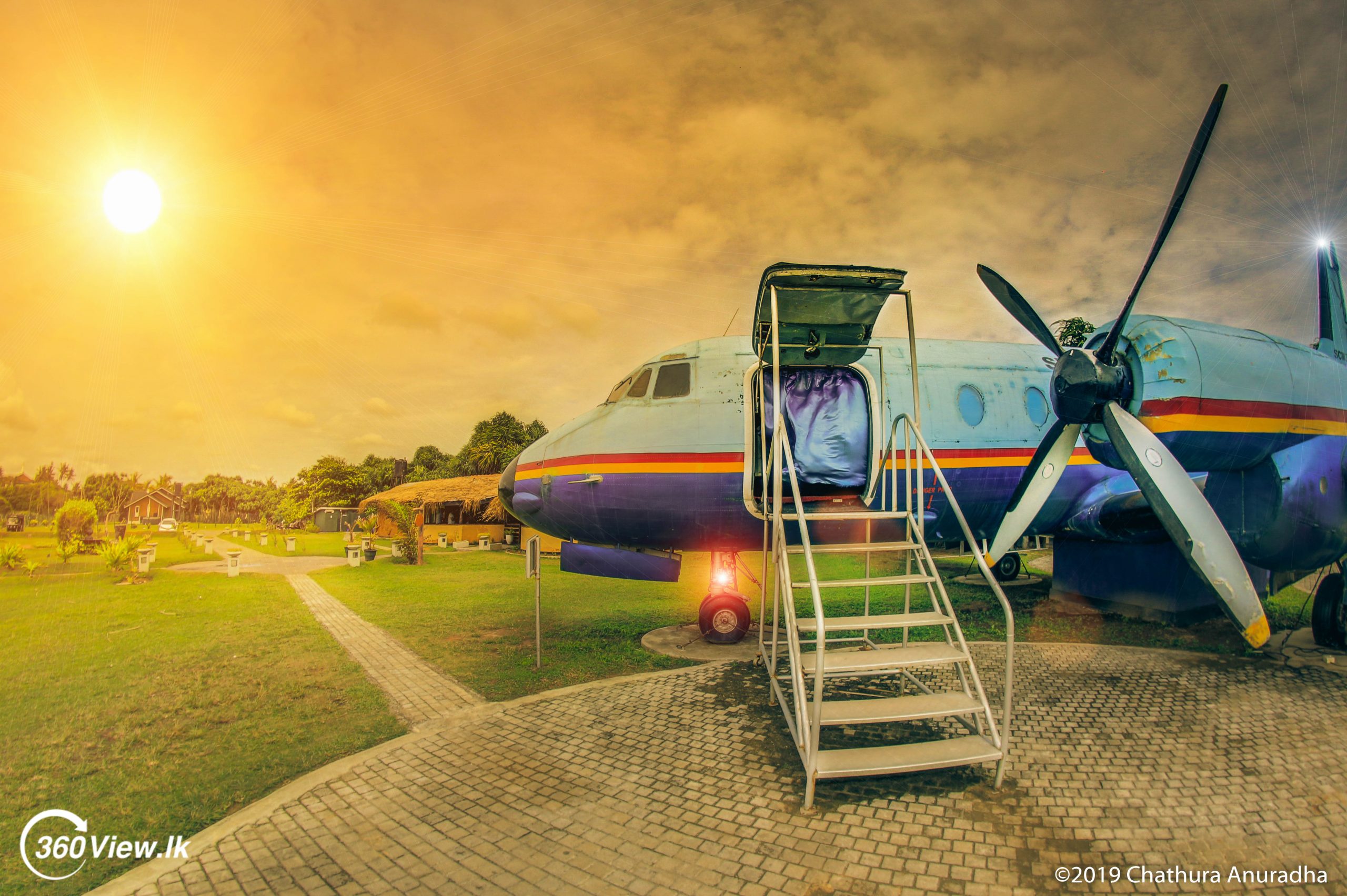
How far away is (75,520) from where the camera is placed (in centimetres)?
1995

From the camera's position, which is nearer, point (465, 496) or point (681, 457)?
point (681, 457)

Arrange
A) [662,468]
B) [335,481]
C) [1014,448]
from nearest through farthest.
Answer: [662,468] < [1014,448] < [335,481]

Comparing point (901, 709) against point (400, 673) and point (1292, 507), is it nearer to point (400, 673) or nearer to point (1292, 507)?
point (400, 673)

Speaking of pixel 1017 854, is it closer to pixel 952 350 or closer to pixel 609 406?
pixel 609 406

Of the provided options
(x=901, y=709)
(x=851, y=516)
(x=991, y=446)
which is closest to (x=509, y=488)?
(x=851, y=516)

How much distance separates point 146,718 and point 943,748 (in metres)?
7.91

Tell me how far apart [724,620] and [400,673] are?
15.1 feet

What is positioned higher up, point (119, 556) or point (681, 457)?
point (681, 457)

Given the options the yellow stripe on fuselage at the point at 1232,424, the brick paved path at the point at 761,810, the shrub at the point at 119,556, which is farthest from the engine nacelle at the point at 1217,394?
the shrub at the point at 119,556

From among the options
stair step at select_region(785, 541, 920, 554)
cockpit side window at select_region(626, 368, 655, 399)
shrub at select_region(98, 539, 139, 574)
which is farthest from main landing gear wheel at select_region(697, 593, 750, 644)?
shrub at select_region(98, 539, 139, 574)

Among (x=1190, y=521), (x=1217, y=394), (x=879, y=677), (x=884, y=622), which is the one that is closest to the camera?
(x=884, y=622)

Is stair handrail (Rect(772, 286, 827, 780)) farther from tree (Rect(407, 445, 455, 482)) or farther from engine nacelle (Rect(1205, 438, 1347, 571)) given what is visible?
tree (Rect(407, 445, 455, 482))

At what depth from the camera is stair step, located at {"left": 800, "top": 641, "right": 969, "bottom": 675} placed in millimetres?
4113

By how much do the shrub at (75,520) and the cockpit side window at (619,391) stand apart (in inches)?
925
